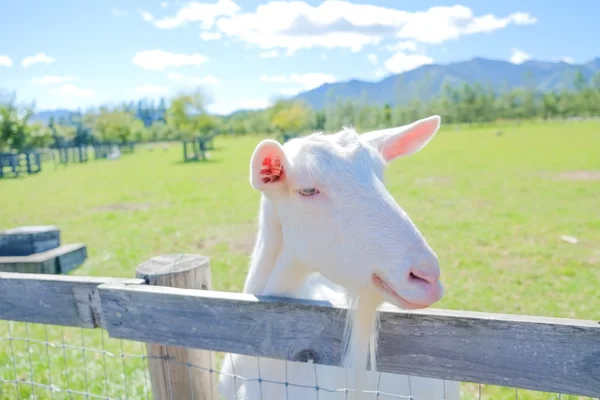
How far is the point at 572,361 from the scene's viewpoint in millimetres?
1473

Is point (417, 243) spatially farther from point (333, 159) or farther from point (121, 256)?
point (121, 256)

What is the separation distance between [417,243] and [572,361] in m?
0.59

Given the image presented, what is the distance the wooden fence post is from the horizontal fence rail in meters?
0.12

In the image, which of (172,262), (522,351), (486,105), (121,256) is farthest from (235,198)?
(486,105)

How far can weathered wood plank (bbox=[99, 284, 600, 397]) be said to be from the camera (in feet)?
4.87

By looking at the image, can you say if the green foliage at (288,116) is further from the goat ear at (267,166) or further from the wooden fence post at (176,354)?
the goat ear at (267,166)

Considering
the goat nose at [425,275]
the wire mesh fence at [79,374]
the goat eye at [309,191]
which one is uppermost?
the goat eye at [309,191]

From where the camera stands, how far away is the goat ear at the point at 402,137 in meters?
2.36

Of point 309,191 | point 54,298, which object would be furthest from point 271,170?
point 54,298

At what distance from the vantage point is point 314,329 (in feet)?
5.83

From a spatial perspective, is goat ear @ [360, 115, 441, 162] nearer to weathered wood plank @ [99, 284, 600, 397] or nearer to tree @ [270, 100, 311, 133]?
weathered wood plank @ [99, 284, 600, 397]

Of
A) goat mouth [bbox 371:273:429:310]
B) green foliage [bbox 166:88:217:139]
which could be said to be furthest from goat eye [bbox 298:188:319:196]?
green foliage [bbox 166:88:217:139]

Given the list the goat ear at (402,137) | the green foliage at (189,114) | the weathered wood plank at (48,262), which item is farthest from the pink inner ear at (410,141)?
the green foliage at (189,114)

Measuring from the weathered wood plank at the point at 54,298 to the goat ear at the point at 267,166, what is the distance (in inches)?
30.0
